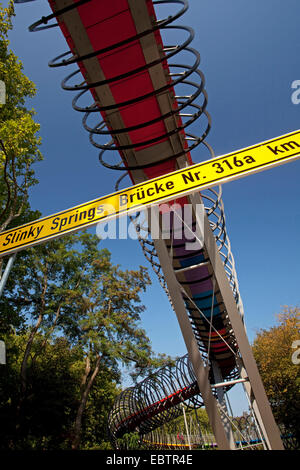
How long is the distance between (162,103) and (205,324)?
9273mm

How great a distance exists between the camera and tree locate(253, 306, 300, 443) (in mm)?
19453

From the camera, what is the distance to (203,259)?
866 cm

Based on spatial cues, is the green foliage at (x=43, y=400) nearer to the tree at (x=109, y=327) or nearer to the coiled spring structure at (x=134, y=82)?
the tree at (x=109, y=327)

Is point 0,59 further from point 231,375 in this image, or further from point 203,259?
point 231,375

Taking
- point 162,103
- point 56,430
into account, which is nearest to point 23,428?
point 56,430

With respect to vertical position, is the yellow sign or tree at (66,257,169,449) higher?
tree at (66,257,169,449)

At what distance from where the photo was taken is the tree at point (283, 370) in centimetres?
1945

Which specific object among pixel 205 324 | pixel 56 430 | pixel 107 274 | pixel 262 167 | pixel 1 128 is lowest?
pixel 56 430

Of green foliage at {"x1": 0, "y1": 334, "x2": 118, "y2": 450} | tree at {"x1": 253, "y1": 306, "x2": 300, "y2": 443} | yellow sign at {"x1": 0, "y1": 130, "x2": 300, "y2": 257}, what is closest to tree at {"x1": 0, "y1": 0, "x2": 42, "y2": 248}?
yellow sign at {"x1": 0, "y1": 130, "x2": 300, "y2": 257}

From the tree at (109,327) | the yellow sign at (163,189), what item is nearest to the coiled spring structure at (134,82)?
the yellow sign at (163,189)

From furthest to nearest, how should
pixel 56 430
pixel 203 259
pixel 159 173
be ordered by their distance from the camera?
pixel 56 430, pixel 203 259, pixel 159 173

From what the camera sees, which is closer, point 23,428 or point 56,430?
point 23,428

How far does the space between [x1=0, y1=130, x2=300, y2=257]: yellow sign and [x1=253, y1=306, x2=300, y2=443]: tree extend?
20311 mm

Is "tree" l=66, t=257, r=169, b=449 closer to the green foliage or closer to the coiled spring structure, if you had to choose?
the green foliage
